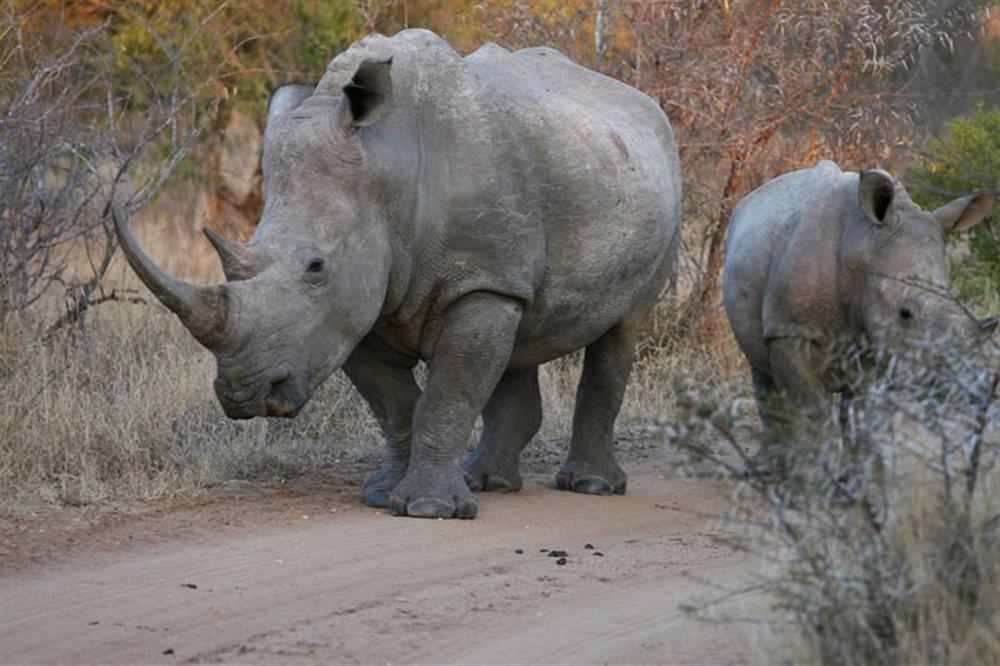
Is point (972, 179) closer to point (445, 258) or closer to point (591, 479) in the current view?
point (591, 479)

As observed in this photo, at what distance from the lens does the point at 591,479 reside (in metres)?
9.41

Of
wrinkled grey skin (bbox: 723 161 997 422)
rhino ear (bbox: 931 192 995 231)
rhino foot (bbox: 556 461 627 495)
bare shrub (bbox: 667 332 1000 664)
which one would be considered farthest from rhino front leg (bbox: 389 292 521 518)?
bare shrub (bbox: 667 332 1000 664)

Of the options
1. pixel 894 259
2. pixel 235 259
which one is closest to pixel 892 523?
pixel 235 259

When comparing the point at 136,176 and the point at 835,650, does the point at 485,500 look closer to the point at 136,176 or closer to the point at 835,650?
the point at 835,650

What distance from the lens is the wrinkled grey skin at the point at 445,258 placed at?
25.6 feet

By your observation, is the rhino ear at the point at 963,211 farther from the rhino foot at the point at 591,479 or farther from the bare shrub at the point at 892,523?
the bare shrub at the point at 892,523

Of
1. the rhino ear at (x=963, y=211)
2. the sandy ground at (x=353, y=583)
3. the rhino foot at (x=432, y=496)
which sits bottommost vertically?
the sandy ground at (x=353, y=583)

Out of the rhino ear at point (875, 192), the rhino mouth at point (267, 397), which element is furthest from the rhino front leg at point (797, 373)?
the rhino mouth at point (267, 397)

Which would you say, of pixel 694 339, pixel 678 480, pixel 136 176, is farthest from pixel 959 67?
pixel 678 480

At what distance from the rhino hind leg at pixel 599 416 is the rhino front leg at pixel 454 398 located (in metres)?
1.10

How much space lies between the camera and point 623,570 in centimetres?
752

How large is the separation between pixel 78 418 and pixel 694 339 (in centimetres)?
503

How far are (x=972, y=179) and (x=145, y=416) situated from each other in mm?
8232

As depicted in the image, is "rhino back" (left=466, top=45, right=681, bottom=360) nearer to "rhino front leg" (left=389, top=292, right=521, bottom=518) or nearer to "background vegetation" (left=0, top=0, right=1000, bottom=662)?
"rhino front leg" (left=389, top=292, right=521, bottom=518)
